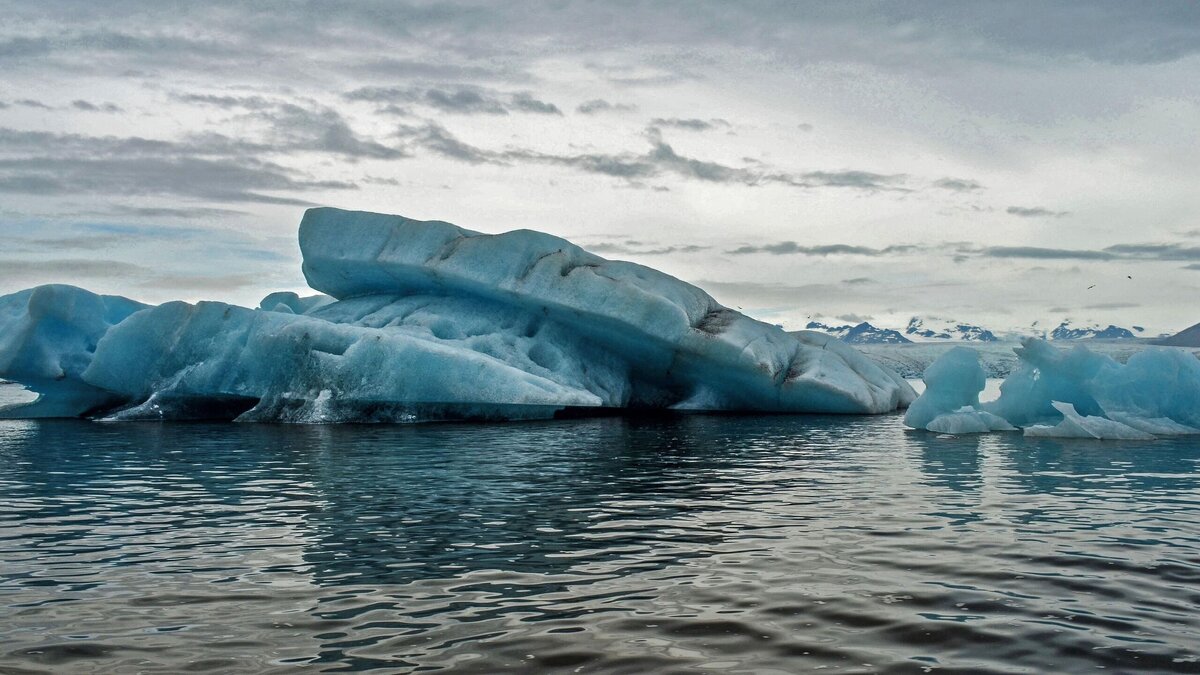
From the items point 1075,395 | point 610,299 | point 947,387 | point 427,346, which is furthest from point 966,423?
point 427,346

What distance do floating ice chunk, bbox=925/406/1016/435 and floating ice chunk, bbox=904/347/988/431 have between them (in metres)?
0.30

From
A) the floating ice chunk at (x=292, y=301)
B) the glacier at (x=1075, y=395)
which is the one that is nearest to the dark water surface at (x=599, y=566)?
the glacier at (x=1075, y=395)

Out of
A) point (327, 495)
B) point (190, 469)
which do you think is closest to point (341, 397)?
point (190, 469)

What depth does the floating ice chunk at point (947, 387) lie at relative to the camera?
19.6 m

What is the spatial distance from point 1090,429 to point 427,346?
12.7 m

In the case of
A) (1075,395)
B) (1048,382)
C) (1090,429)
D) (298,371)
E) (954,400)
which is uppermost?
(298,371)

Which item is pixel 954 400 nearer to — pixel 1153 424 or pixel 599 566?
pixel 1153 424

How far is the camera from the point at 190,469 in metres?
12.5

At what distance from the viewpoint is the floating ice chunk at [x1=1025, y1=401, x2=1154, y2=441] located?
17.4 metres

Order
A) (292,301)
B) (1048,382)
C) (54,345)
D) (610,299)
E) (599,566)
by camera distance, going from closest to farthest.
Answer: (599,566) < (1048,382) < (610,299) < (54,345) < (292,301)

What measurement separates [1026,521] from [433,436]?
11.5 metres

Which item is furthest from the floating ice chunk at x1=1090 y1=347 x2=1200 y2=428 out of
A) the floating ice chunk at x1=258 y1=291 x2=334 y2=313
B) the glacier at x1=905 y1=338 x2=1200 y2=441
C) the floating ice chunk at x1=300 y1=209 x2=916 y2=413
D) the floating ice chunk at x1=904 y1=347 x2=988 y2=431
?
the floating ice chunk at x1=258 y1=291 x2=334 y2=313

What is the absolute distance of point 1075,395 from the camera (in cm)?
1941

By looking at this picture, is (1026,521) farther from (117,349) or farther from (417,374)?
(117,349)
